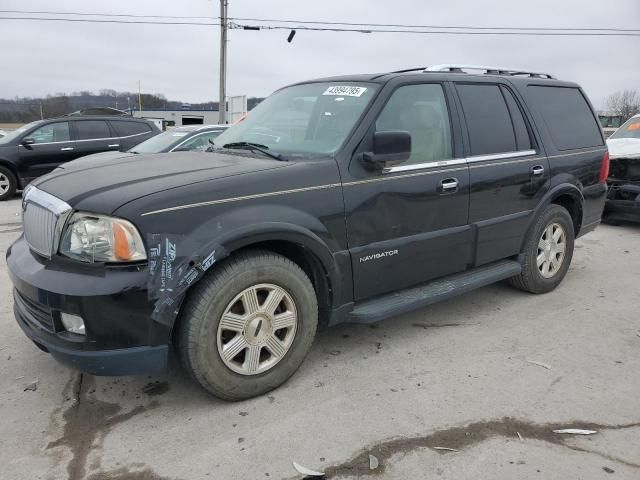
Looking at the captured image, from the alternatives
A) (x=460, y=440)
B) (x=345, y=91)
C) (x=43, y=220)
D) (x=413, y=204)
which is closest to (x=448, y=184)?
(x=413, y=204)

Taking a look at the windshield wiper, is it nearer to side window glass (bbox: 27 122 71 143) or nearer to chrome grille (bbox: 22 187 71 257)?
chrome grille (bbox: 22 187 71 257)

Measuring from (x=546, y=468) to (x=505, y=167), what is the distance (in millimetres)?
2371

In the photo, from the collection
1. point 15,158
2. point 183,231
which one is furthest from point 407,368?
point 15,158

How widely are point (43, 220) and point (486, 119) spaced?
3.21m

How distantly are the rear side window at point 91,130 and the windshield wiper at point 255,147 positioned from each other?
842 cm

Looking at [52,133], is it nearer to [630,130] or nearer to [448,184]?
[448,184]

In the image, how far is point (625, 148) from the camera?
778cm

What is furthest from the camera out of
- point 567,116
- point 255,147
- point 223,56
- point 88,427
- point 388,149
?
point 223,56

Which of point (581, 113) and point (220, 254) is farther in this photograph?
point (581, 113)

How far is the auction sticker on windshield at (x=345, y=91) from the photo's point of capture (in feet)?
11.4

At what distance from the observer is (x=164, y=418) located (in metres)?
2.76

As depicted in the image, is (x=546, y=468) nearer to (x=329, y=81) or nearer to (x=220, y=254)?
(x=220, y=254)

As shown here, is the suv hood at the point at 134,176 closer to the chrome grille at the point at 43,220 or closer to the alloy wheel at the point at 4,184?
the chrome grille at the point at 43,220

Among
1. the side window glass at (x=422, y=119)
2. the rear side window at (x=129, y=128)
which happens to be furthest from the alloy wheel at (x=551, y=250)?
the rear side window at (x=129, y=128)
